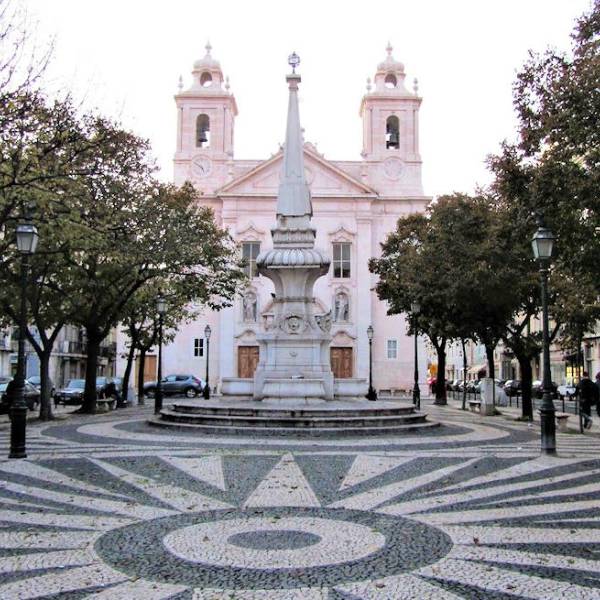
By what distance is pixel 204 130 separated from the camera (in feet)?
198

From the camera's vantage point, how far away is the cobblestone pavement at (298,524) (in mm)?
5445

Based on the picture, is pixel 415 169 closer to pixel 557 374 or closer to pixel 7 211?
pixel 557 374

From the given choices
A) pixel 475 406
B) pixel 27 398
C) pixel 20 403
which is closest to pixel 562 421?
pixel 475 406

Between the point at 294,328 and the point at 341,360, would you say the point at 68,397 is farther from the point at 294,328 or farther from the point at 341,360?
the point at 341,360

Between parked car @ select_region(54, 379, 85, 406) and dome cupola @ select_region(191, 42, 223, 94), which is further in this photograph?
dome cupola @ select_region(191, 42, 223, 94)

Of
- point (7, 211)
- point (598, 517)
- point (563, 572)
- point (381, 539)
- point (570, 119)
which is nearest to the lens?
point (563, 572)

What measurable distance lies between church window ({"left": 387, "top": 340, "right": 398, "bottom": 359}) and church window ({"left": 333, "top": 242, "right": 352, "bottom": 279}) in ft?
20.5

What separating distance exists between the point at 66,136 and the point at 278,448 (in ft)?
24.2

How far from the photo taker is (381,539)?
22.2 ft

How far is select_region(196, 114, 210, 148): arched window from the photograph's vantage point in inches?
2361

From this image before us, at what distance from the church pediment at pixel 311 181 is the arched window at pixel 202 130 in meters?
6.60

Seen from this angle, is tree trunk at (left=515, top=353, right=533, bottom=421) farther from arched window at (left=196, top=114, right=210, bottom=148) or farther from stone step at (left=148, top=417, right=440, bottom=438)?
arched window at (left=196, top=114, right=210, bottom=148)

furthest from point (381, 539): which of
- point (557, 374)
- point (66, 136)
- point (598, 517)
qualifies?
point (557, 374)

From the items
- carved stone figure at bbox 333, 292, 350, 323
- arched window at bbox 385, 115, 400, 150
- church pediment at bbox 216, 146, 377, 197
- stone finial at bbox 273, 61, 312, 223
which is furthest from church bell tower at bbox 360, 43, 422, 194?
stone finial at bbox 273, 61, 312, 223
